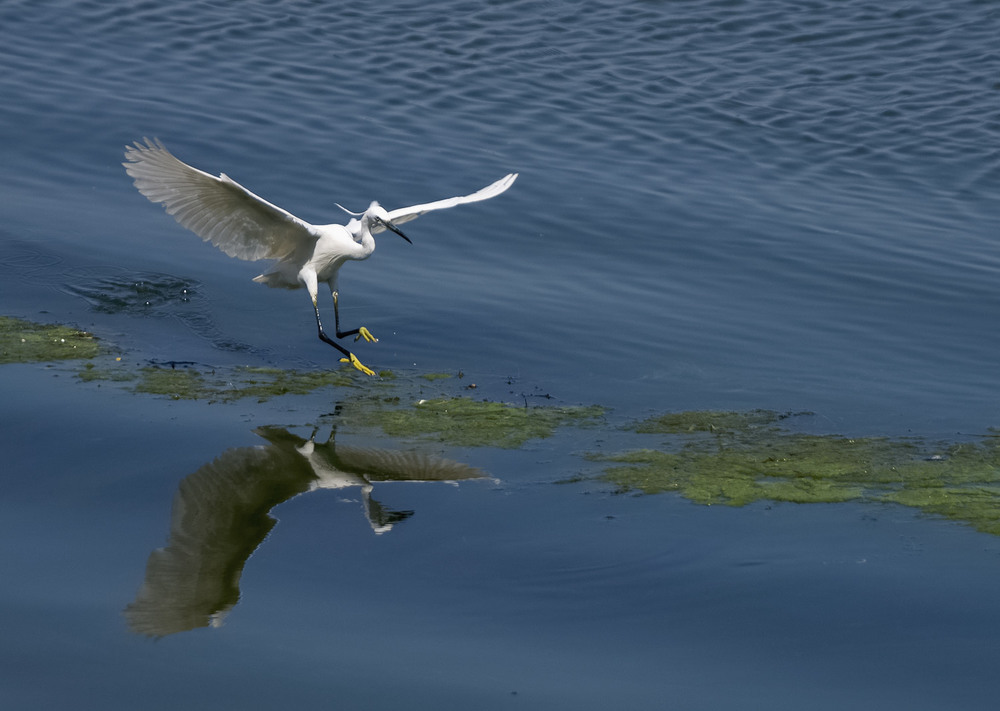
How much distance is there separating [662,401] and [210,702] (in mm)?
4633

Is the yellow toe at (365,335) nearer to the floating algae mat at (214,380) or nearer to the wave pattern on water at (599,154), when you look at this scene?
the wave pattern on water at (599,154)

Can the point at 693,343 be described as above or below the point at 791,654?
below

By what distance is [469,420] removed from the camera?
27.3ft

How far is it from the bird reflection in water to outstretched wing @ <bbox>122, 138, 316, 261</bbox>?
184 centimetres

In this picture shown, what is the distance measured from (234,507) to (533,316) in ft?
14.3

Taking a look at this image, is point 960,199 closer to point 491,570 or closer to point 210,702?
point 491,570

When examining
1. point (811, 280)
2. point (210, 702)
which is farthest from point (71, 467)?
point (811, 280)

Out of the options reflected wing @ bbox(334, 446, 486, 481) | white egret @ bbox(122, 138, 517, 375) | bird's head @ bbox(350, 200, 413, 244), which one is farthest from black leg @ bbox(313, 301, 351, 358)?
reflected wing @ bbox(334, 446, 486, 481)

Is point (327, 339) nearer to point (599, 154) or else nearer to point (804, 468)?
point (804, 468)

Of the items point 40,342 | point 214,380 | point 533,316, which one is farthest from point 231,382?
point 533,316

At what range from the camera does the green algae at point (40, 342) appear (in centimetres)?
905

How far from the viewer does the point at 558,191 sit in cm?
1410

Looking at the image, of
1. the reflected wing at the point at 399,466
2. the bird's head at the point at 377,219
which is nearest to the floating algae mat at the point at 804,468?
the reflected wing at the point at 399,466

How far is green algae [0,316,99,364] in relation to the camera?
9.05 meters
